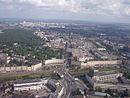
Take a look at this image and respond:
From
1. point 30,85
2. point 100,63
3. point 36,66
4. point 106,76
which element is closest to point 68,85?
point 30,85

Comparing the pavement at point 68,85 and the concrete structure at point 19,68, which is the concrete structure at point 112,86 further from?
the concrete structure at point 19,68

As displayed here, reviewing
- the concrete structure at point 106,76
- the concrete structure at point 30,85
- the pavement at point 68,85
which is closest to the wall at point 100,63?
the pavement at point 68,85

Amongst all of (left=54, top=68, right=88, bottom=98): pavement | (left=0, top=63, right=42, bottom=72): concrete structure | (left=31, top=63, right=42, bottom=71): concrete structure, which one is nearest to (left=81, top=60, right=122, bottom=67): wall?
(left=54, top=68, right=88, bottom=98): pavement

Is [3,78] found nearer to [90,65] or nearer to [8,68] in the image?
[8,68]

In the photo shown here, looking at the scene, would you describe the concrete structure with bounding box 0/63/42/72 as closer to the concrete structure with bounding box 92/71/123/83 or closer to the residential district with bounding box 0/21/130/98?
the residential district with bounding box 0/21/130/98

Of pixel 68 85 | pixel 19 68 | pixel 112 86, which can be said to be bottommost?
pixel 19 68

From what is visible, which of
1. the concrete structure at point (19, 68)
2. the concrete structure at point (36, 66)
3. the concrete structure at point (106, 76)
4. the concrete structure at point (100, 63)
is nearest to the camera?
the concrete structure at point (106, 76)

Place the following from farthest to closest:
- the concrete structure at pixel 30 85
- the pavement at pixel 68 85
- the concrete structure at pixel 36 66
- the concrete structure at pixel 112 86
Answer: the concrete structure at pixel 36 66, the concrete structure at pixel 112 86, the concrete structure at pixel 30 85, the pavement at pixel 68 85

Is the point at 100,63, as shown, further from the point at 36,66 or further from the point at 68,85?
the point at 68,85

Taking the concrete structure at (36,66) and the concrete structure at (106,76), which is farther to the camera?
the concrete structure at (36,66)

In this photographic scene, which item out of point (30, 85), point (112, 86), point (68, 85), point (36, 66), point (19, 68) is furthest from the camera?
point (36, 66)

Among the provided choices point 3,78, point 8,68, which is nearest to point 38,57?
point 8,68
